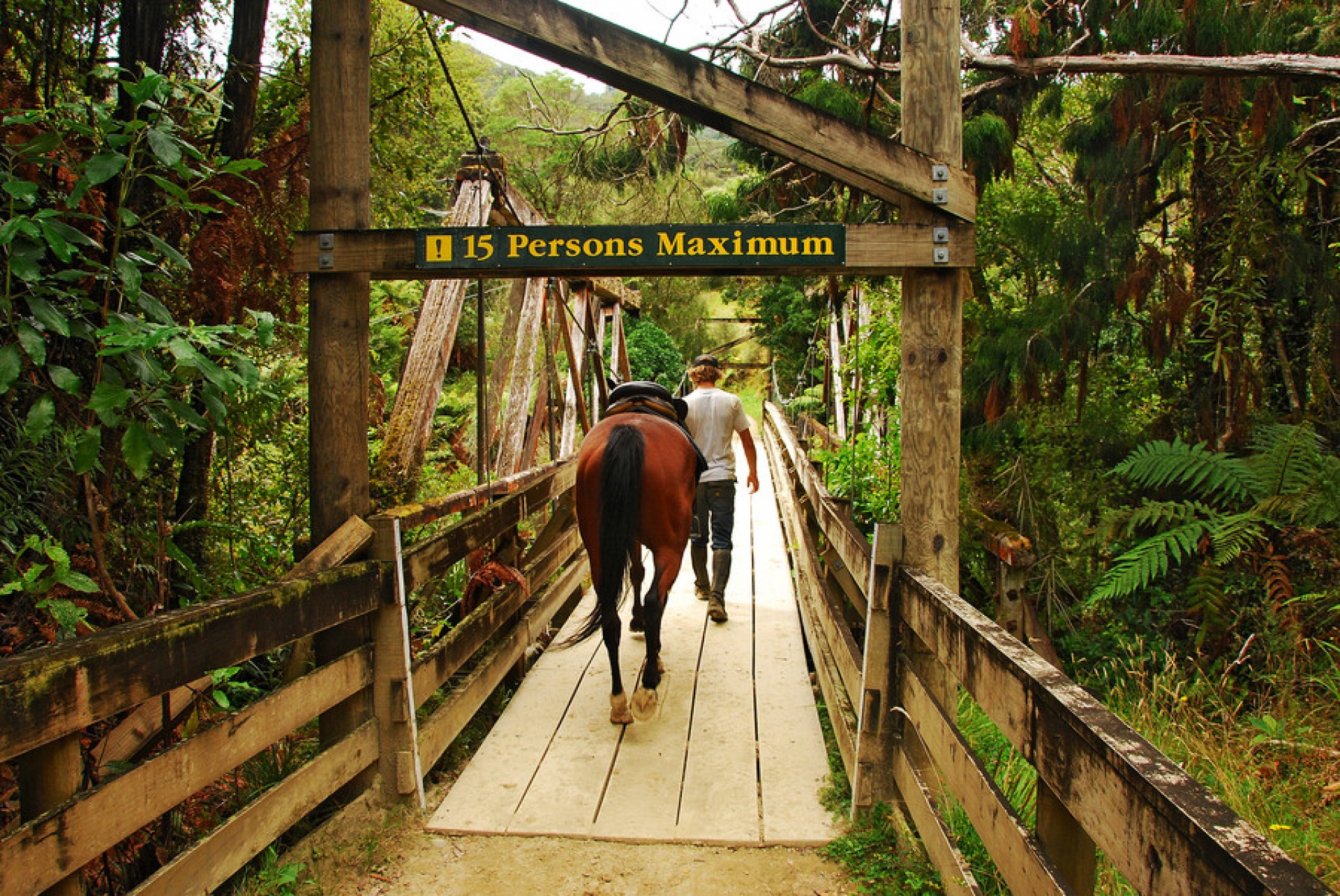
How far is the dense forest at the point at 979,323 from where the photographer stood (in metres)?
2.51

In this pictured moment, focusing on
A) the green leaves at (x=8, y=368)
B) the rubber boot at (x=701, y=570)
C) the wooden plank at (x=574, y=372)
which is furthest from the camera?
the wooden plank at (x=574, y=372)

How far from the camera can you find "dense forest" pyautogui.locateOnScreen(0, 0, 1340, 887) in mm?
2508

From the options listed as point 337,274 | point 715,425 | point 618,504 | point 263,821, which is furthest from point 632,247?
point 715,425

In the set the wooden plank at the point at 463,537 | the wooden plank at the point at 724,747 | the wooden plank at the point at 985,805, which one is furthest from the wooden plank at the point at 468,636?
the wooden plank at the point at 985,805

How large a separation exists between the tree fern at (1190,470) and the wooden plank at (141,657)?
457 cm

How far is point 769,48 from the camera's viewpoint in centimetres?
677

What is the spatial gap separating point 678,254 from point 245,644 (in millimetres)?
1816

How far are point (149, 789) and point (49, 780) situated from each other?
29 cm

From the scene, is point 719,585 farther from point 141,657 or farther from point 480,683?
point 141,657

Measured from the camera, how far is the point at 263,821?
2.47 meters

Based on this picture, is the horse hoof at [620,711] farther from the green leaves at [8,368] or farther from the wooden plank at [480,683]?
the green leaves at [8,368]

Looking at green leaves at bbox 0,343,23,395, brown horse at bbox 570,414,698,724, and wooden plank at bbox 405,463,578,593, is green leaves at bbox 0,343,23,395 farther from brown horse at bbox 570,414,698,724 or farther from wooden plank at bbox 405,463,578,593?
brown horse at bbox 570,414,698,724

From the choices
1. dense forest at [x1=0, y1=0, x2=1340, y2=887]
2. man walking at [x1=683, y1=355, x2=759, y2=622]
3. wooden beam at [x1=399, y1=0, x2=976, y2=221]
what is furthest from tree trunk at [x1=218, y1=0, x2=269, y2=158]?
man walking at [x1=683, y1=355, x2=759, y2=622]

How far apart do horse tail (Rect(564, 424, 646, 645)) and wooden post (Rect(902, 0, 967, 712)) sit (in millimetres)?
1230
